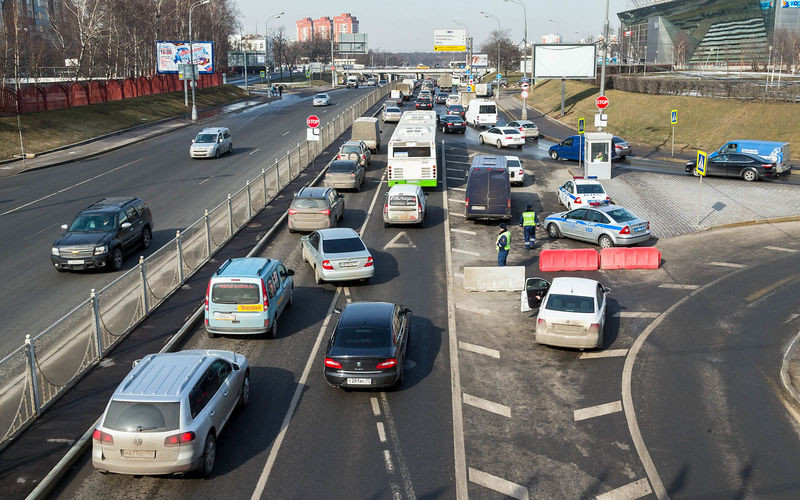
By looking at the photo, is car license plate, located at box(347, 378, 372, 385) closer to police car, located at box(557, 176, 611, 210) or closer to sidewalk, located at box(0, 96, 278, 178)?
police car, located at box(557, 176, 611, 210)

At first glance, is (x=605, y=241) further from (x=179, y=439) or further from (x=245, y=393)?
(x=179, y=439)

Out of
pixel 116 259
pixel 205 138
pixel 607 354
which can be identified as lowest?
pixel 607 354

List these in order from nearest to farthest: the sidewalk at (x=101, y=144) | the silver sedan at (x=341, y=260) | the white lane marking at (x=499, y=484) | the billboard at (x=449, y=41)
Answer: the white lane marking at (x=499, y=484)
the silver sedan at (x=341, y=260)
the sidewalk at (x=101, y=144)
the billboard at (x=449, y=41)

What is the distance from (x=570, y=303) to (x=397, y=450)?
699cm

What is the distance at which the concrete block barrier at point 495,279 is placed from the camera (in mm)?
22812

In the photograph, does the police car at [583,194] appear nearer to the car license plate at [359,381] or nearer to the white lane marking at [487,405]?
the white lane marking at [487,405]

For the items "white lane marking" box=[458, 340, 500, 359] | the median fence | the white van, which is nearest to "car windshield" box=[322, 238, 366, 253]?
the median fence

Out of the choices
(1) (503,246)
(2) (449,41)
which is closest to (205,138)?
(1) (503,246)

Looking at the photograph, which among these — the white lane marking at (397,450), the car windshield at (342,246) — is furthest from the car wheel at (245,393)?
the car windshield at (342,246)

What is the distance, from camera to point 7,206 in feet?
107

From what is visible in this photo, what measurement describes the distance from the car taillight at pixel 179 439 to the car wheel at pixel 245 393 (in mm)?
2786

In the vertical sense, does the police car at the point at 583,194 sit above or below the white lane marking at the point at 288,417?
above

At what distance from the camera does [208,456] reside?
12359 millimetres

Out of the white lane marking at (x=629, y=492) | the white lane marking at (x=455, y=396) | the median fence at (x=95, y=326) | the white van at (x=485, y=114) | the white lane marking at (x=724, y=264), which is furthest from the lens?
the white van at (x=485, y=114)
